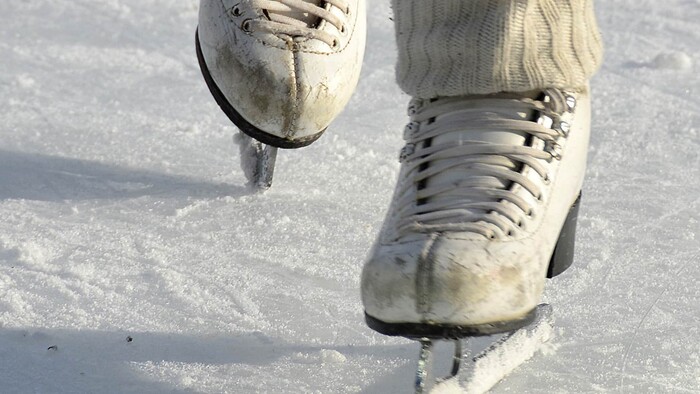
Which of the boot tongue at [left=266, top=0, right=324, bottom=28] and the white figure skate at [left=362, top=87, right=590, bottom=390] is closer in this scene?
the white figure skate at [left=362, top=87, right=590, bottom=390]

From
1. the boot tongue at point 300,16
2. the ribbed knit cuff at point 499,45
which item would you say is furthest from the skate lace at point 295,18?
the ribbed knit cuff at point 499,45

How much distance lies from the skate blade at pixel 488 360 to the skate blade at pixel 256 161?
0.65 meters

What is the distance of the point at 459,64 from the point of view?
132 centimetres

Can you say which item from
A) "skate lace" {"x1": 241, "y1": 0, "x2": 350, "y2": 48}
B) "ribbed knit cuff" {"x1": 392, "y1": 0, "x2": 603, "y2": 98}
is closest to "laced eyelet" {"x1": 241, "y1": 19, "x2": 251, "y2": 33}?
"skate lace" {"x1": 241, "y1": 0, "x2": 350, "y2": 48}

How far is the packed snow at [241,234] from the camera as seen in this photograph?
55.6 inches

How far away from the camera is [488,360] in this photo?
4.51ft

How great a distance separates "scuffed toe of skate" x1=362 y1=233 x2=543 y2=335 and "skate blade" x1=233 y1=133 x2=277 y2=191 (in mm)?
770

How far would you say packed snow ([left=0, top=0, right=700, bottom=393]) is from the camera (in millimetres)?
1411

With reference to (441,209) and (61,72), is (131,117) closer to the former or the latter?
(61,72)

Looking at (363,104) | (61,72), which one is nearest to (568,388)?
(363,104)

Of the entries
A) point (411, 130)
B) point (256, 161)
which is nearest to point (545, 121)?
point (411, 130)

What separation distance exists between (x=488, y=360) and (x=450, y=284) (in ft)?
0.78

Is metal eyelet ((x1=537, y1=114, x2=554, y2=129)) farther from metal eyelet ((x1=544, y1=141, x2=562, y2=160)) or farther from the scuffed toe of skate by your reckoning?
the scuffed toe of skate

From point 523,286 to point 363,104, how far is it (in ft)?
4.21
